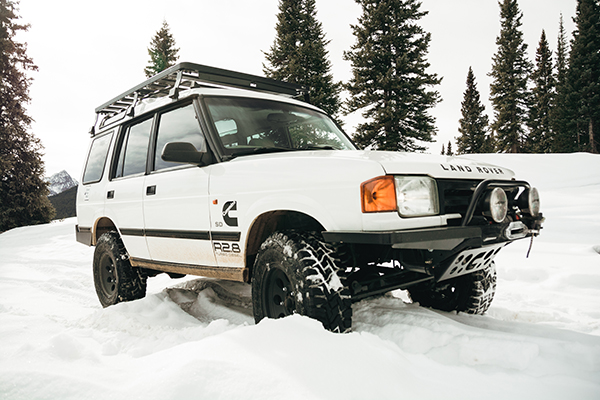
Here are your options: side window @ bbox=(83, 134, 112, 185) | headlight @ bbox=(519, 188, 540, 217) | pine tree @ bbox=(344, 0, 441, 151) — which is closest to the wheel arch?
side window @ bbox=(83, 134, 112, 185)

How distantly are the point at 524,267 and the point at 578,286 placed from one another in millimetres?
809

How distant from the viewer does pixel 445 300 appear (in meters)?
3.37

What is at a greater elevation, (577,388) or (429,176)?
(429,176)

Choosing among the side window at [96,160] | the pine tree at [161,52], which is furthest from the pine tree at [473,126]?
the side window at [96,160]

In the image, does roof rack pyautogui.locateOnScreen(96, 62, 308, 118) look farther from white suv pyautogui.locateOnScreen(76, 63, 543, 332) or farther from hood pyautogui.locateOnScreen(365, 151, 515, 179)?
hood pyautogui.locateOnScreen(365, 151, 515, 179)

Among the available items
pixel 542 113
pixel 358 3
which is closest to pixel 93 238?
pixel 358 3

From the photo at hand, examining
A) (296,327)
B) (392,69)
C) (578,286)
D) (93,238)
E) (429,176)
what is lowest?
(578,286)

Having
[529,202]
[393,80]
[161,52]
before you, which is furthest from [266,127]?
[161,52]

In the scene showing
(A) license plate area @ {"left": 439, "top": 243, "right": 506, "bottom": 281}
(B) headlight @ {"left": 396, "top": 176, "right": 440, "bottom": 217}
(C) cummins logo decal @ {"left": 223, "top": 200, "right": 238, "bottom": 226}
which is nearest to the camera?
(B) headlight @ {"left": 396, "top": 176, "right": 440, "bottom": 217}

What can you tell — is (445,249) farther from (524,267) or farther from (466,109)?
(466,109)

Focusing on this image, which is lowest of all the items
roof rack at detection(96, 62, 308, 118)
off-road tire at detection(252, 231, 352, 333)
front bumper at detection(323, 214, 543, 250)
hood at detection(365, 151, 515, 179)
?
off-road tire at detection(252, 231, 352, 333)

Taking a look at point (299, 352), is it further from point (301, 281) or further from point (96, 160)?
point (96, 160)

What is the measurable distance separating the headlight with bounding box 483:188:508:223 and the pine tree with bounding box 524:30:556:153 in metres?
43.2

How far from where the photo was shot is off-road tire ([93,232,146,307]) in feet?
13.0
